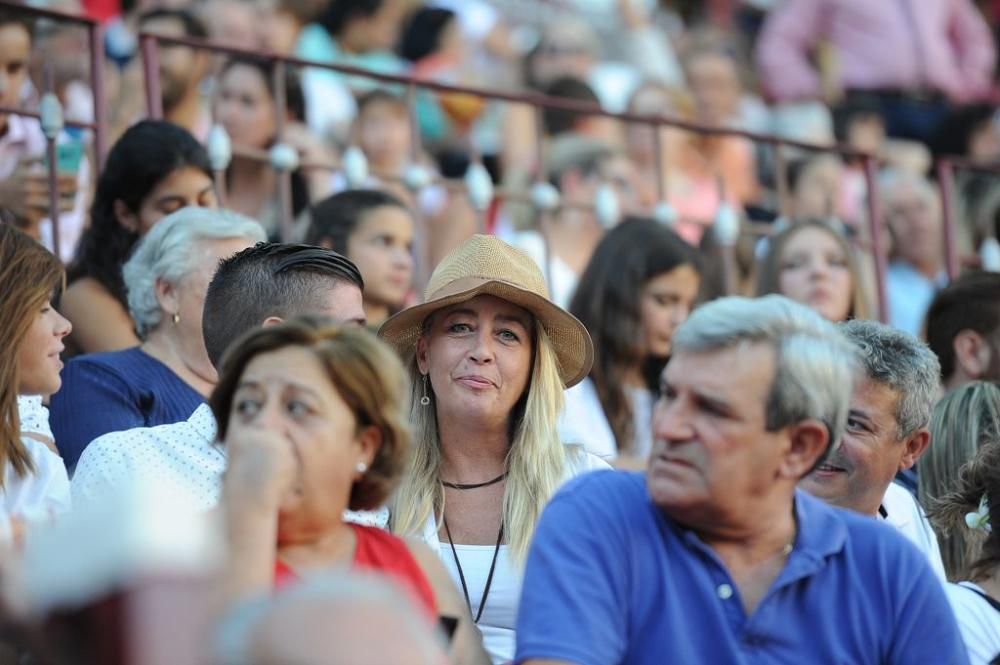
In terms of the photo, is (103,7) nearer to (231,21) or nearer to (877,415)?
(231,21)

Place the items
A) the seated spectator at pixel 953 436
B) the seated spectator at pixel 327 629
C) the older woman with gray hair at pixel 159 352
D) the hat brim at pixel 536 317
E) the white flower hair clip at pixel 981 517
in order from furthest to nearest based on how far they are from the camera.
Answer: the seated spectator at pixel 953 436
the older woman with gray hair at pixel 159 352
the hat brim at pixel 536 317
the white flower hair clip at pixel 981 517
the seated spectator at pixel 327 629

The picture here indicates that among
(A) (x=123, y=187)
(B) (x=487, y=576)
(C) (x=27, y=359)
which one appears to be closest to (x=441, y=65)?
(A) (x=123, y=187)

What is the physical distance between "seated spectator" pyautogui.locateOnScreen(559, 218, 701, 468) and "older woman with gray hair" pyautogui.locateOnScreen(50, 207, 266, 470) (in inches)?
63.0

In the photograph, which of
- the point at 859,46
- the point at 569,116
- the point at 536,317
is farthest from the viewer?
the point at 859,46

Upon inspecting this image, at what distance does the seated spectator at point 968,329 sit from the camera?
20.9 feet

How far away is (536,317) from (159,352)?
3.65ft

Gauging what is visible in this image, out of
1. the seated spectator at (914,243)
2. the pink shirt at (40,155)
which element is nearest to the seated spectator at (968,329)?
the seated spectator at (914,243)

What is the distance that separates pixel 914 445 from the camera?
4895 millimetres

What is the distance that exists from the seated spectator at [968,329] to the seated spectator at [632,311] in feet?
2.99

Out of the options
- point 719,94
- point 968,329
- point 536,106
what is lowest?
point 968,329

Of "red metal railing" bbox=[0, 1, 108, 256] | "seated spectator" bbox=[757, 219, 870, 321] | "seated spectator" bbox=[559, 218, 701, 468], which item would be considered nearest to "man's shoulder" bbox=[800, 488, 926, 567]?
"seated spectator" bbox=[559, 218, 701, 468]

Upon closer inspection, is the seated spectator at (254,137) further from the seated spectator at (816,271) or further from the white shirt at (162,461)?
the white shirt at (162,461)

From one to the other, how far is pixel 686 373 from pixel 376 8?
6.28m

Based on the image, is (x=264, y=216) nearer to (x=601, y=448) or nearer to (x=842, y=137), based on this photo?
(x=601, y=448)
